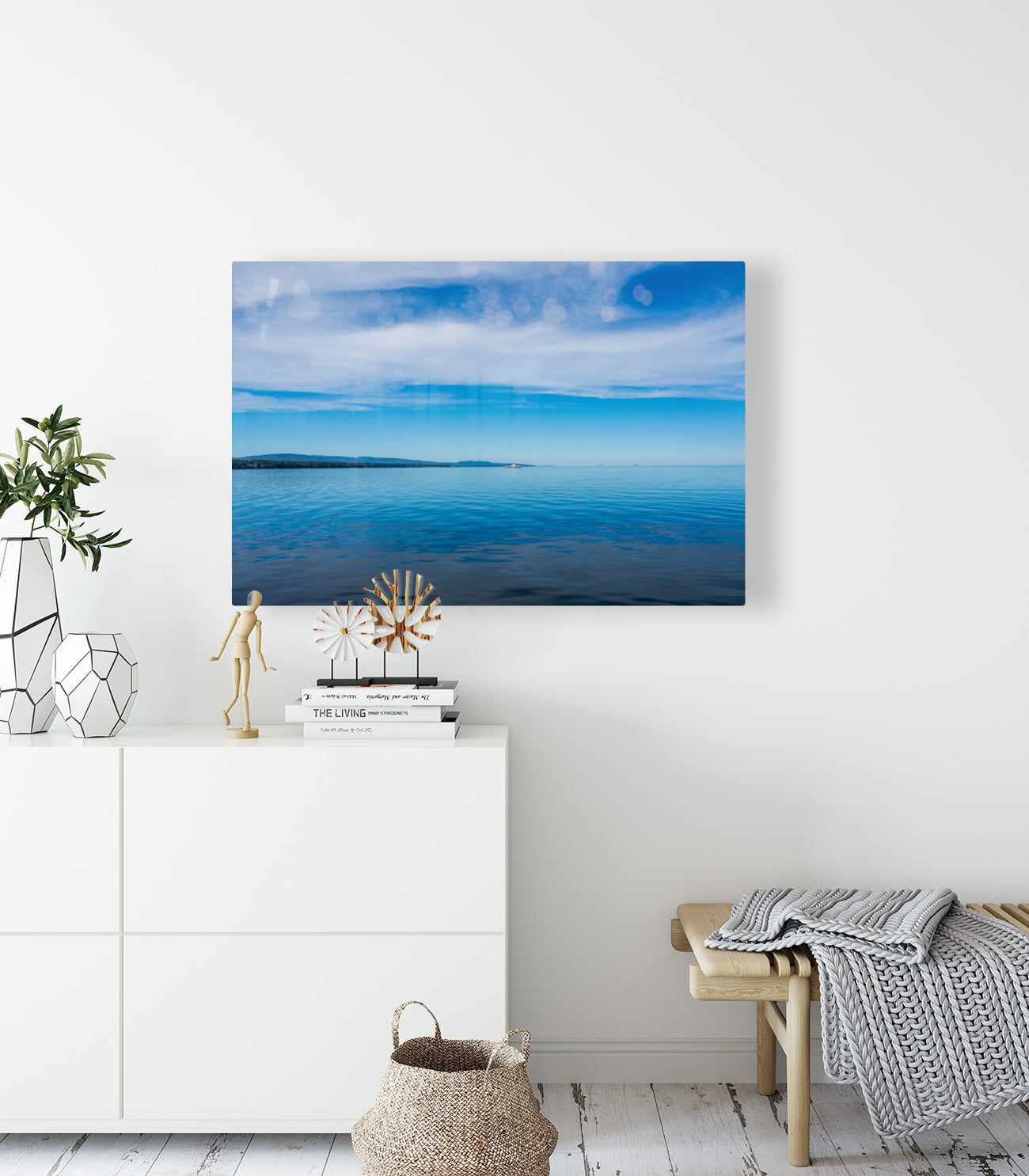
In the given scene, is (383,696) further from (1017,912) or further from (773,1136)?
(1017,912)

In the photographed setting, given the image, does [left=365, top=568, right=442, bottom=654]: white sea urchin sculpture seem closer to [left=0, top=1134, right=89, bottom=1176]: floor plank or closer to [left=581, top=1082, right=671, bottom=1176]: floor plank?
[left=581, top=1082, right=671, bottom=1176]: floor plank

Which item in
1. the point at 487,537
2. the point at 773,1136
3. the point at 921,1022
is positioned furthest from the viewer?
the point at 487,537

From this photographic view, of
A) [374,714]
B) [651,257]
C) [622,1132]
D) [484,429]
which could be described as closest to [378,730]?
[374,714]

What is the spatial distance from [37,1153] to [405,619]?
4.13 ft

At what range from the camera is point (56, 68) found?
2.23 metres

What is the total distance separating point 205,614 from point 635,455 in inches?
40.5

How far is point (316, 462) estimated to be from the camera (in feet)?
7.33

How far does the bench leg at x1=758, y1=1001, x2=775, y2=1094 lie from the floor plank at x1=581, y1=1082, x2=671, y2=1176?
24cm

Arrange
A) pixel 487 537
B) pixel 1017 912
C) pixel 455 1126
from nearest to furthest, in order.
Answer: pixel 455 1126 < pixel 1017 912 < pixel 487 537

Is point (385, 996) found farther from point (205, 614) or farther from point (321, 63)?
point (321, 63)

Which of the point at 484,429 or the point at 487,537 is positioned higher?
the point at 484,429

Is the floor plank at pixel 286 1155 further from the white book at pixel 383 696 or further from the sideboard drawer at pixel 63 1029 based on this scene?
the white book at pixel 383 696

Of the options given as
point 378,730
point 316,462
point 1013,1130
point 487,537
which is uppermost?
point 316,462

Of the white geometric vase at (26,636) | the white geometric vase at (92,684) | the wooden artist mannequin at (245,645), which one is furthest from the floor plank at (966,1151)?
the white geometric vase at (26,636)
